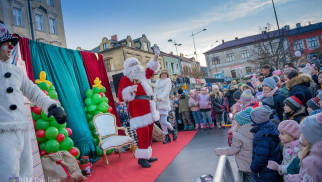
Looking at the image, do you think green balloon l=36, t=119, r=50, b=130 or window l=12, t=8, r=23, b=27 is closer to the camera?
green balloon l=36, t=119, r=50, b=130

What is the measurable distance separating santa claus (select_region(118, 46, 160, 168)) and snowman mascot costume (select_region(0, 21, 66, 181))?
2030 mm

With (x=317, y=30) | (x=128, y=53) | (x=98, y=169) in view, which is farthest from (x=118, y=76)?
(x=317, y=30)

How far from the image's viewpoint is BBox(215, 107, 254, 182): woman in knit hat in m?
2.44

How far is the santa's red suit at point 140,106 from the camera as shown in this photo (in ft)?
12.8

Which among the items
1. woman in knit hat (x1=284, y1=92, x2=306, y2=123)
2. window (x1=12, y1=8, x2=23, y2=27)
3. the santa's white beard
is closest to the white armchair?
the santa's white beard

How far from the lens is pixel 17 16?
15.6 metres

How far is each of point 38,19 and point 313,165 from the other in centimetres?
2048

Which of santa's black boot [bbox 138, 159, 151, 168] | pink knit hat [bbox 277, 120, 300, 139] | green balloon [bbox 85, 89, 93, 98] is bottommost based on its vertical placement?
santa's black boot [bbox 138, 159, 151, 168]

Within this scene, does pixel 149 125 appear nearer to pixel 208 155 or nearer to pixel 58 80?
pixel 208 155

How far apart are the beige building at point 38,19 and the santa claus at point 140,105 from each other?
539 inches

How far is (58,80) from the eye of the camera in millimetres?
4961

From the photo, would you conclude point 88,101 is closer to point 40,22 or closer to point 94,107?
point 94,107

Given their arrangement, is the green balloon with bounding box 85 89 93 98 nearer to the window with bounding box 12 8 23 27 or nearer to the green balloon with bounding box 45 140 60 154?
the green balloon with bounding box 45 140 60 154

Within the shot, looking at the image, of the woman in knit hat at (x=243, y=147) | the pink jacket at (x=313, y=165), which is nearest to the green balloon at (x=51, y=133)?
the woman in knit hat at (x=243, y=147)
